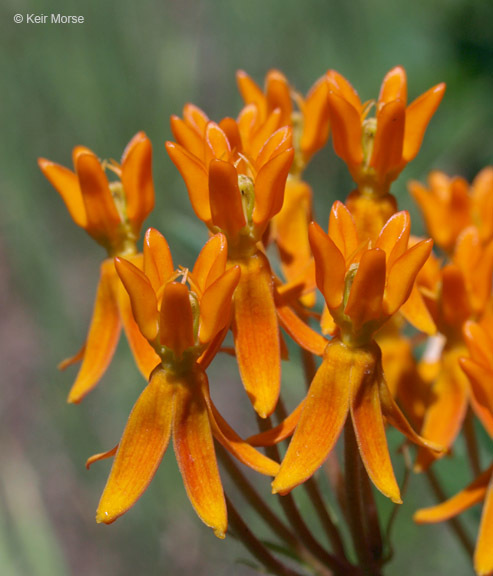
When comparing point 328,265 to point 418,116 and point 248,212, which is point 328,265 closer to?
point 248,212

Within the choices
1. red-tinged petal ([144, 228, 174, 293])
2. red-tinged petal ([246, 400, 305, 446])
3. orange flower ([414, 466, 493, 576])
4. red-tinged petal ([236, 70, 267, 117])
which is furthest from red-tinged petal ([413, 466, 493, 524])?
red-tinged petal ([236, 70, 267, 117])

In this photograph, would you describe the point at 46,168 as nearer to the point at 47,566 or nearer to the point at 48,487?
the point at 47,566

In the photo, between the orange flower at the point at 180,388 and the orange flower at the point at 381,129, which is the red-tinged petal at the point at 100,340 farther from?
the orange flower at the point at 381,129

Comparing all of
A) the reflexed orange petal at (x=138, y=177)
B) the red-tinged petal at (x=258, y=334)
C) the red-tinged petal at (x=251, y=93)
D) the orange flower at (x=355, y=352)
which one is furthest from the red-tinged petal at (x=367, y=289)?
the red-tinged petal at (x=251, y=93)

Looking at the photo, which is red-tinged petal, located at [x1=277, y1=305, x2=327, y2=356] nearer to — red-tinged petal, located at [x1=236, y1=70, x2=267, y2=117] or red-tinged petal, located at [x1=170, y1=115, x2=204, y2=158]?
red-tinged petal, located at [x1=170, y1=115, x2=204, y2=158]

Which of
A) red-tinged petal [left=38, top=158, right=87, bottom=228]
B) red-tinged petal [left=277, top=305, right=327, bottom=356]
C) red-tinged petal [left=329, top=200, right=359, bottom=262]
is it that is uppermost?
red-tinged petal [left=38, top=158, right=87, bottom=228]

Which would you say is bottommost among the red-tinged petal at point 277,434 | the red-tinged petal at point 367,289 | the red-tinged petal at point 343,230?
the red-tinged petal at point 277,434

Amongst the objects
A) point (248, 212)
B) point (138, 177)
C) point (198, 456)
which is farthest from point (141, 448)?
point (138, 177)
